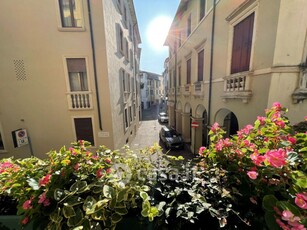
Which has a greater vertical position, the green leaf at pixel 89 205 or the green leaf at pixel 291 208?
the green leaf at pixel 291 208

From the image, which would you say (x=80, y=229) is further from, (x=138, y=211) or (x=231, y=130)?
(x=231, y=130)

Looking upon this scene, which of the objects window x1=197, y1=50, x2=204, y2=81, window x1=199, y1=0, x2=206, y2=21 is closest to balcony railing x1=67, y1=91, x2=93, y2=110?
window x1=197, y1=50, x2=204, y2=81

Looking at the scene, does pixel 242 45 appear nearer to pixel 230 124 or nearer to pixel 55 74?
pixel 230 124

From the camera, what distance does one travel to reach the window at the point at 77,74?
6.49 m

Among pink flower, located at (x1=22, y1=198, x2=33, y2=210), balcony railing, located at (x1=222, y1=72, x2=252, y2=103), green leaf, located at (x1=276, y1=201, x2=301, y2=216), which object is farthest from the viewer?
balcony railing, located at (x1=222, y1=72, x2=252, y2=103)

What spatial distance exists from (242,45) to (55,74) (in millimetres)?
8330

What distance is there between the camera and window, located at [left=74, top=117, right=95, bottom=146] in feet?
23.1

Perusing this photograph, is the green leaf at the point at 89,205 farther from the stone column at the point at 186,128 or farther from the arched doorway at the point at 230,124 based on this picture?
the stone column at the point at 186,128

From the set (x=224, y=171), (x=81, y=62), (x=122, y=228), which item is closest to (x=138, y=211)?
(x=122, y=228)

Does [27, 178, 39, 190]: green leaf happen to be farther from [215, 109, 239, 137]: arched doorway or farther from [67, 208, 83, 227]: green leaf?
[215, 109, 239, 137]: arched doorway

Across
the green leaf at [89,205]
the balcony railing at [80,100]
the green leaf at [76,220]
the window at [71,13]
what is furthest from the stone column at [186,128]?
the green leaf at [76,220]

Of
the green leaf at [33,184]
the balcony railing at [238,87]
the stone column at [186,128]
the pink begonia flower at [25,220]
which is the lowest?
the stone column at [186,128]

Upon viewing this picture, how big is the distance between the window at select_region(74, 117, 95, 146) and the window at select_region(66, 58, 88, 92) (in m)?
1.61

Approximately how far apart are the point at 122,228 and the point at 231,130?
29.3 ft
